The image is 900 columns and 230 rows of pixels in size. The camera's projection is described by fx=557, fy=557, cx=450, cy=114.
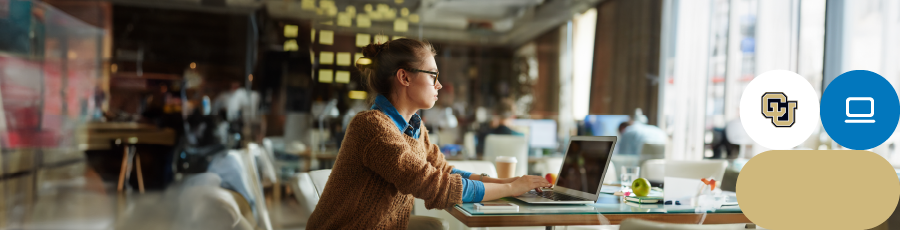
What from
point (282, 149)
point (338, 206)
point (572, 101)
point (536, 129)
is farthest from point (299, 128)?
point (338, 206)

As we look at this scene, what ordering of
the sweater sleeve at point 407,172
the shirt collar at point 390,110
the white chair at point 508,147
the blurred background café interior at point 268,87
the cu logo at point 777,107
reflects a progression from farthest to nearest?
the white chair at point 508,147, the blurred background café interior at point 268,87, the cu logo at point 777,107, the shirt collar at point 390,110, the sweater sleeve at point 407,172

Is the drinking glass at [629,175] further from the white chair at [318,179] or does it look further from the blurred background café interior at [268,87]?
the blurred background café interior at [268,87]

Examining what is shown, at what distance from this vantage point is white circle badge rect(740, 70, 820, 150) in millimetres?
2475

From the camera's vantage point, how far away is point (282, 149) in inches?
213

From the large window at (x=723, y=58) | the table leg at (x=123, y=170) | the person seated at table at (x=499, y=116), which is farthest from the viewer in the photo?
the person seated at table at (x=499, y=116)

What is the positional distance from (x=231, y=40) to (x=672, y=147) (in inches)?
175

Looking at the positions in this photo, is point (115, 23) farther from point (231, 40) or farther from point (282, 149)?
point (282, 149)

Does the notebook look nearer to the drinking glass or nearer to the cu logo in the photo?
the drinking glass

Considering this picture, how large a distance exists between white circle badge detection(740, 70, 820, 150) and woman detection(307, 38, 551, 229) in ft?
5.31

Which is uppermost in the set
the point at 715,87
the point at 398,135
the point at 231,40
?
the point at 231,40

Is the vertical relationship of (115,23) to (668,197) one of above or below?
above

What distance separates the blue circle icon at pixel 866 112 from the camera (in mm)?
2197

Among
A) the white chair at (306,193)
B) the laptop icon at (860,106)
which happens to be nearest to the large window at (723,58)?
the laptop icon at (860,106)

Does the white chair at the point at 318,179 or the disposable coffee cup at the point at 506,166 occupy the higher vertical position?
the disposable coffee cup at the point at 506,166
